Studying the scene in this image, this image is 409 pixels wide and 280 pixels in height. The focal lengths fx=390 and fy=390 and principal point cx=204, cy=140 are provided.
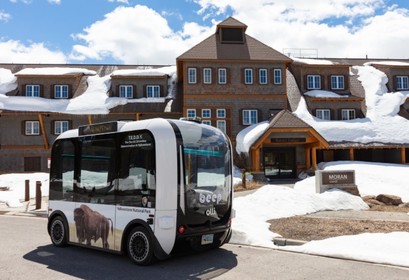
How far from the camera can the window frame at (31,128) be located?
3369 centimetres

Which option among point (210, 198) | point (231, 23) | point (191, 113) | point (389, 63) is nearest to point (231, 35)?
point (231, 23)

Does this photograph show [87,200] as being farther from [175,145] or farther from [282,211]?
[282,211]

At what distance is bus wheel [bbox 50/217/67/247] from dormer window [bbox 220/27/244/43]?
26.7 metres

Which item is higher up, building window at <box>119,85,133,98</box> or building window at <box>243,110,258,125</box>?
building window at <box>119,85,133,98</box>

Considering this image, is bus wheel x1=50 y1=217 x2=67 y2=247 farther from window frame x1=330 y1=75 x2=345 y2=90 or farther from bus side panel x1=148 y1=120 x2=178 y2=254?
window frame x1=330 y1=75 x2=345 y2=90

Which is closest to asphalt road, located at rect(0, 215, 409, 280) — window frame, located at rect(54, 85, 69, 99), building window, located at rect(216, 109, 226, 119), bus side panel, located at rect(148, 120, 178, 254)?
bus side panel, located at rect(148, 120, 178, 254)

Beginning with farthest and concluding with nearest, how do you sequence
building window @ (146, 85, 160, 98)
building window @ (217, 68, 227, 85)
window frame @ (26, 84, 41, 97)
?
building window @ (146, 85, 160, 98) < window frame @ (26, 84, 41, 97) < building window @ (217, 68, 227, 85)

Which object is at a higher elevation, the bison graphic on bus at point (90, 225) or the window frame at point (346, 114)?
the window frame at point (346, 114)

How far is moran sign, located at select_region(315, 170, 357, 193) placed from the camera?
16.2m

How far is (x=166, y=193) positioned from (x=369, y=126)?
93.9 feet

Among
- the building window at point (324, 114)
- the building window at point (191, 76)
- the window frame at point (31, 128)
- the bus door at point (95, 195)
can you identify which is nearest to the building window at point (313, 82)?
the building window at point (324, 114)

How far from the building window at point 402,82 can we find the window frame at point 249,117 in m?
14.7

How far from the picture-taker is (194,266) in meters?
7.44

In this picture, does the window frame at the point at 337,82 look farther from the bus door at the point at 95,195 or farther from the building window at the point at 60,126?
the bus door at the point at 95,195
